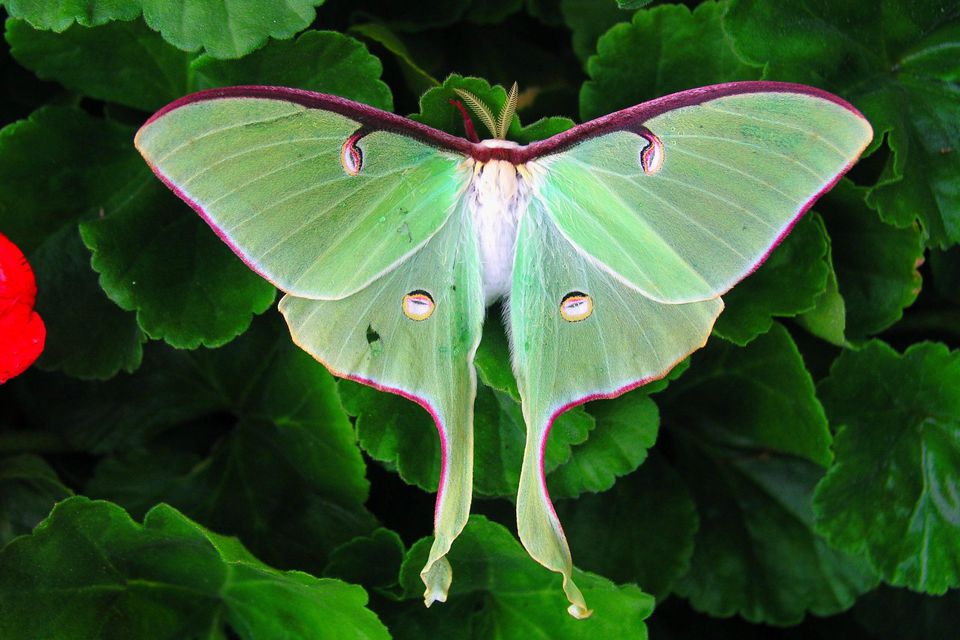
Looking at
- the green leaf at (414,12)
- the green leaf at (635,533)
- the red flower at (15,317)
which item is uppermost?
the green leaf at (414,12)

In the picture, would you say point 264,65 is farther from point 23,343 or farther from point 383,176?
point 23,343

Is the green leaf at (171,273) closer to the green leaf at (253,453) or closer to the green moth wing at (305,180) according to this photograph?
the green leaf at (253,453)

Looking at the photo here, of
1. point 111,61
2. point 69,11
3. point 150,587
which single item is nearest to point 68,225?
point 111,61

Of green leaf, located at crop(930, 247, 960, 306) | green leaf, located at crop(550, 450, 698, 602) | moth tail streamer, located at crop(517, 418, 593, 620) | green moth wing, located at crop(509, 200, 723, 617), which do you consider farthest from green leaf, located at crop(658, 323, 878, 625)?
moth tail streamer, located at crop(517, 418, 593, 620)

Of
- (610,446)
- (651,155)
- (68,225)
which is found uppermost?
(651,155)

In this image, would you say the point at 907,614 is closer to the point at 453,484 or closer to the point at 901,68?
the point at 901,68

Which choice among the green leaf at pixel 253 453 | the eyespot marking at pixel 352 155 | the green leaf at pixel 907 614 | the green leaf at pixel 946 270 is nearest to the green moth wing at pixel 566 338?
the eyespot marking at pixel 352 155
